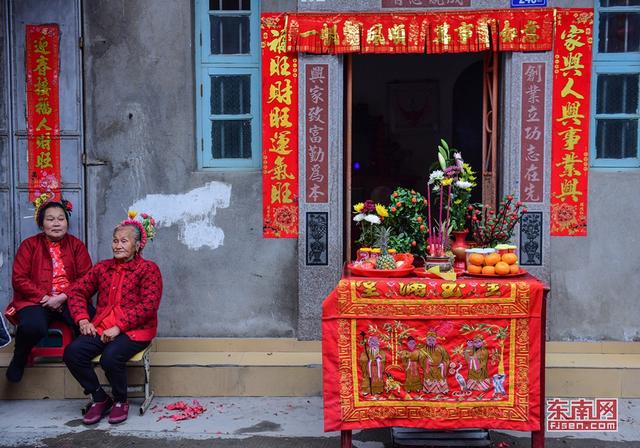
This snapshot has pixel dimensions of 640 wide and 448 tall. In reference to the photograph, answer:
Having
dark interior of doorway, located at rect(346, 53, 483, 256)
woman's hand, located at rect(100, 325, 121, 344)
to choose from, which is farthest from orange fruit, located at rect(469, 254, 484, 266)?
dark interior of doorway, located at rect(346, 53, 483, 256)

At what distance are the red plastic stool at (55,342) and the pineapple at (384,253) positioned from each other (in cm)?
264

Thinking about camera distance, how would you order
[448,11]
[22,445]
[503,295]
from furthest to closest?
[448,11] < [22,445] < [503,295]

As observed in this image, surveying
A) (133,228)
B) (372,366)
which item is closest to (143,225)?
(133,228)

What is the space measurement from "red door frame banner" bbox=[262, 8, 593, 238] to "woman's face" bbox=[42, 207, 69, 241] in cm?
206

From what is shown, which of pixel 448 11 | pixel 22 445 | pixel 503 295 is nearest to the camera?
pixel 503 295

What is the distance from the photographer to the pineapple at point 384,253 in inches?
178

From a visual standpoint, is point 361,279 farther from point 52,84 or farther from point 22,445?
point 52,84

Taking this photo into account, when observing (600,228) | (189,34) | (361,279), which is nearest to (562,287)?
(600,228)

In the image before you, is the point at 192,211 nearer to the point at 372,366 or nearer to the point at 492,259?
the point at 372,366

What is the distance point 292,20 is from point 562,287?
3.27 m

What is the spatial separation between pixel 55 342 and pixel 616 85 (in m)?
5.19

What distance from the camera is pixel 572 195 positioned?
19.2 ft

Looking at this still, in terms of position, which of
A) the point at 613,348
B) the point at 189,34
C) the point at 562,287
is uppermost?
the point at 189,34

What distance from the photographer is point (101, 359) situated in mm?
5004
